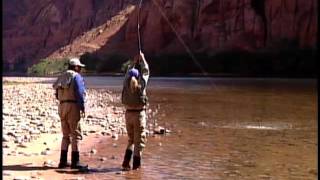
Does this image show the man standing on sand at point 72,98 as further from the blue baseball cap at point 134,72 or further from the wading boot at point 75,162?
the blue baseball cap at point 134,72

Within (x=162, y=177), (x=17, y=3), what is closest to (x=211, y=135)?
(x=162, y=177)

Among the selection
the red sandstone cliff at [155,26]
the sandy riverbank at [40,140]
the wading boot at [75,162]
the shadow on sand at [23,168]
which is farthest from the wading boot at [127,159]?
the red sandstone cliff at [155,26]

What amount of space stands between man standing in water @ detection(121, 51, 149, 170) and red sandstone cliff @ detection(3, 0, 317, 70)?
6885 cm

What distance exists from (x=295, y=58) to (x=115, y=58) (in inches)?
1424

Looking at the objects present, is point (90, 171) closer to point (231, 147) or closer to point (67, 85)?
point (67, 85)

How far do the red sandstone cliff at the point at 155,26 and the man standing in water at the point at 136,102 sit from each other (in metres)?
68.9

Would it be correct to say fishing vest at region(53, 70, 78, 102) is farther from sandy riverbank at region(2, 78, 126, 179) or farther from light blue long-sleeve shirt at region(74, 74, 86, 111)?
sandy riverbank at region(2, 78, 126, 179)

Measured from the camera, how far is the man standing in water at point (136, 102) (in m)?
10.4

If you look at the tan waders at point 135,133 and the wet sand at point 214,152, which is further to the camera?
the tan waders at point 135,133

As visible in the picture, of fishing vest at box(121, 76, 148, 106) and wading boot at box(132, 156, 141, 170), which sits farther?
wading boot at box(132, 156, 141, 170)

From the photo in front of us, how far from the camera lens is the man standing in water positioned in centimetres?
1041

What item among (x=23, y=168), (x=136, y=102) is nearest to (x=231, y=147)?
(x=136, y=102)

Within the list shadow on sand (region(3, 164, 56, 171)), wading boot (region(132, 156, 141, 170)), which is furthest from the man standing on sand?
wading boot (region(132, 156, 141, 170))

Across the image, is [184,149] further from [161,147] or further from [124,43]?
[124,43]
